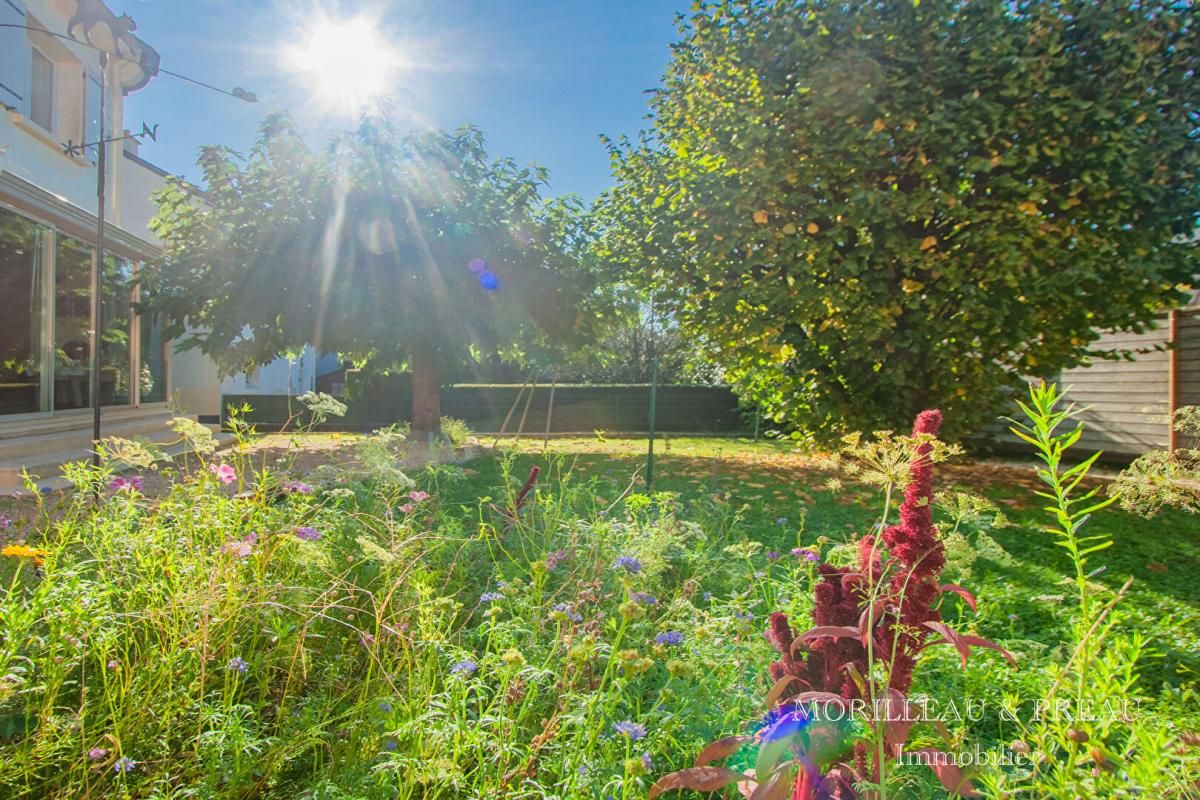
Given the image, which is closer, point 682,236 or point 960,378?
point 960,378

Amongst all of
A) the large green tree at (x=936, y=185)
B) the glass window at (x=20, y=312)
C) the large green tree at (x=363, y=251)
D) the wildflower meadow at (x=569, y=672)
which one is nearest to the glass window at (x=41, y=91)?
the large green tree at (x=363, y=251)

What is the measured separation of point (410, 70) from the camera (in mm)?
6469

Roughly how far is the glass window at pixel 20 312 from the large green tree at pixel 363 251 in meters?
1.58

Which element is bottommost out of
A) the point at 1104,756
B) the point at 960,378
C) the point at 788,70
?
the point at 1104,756

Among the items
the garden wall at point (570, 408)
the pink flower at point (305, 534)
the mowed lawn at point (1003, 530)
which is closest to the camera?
the pink flower at point (305, 534)

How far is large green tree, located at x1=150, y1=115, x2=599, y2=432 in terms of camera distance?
791 cm

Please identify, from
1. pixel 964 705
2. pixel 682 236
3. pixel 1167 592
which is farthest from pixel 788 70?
pixel 964 705

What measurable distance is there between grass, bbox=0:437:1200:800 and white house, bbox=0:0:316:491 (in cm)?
328

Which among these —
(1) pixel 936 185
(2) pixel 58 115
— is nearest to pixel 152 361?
(2) pixel 58 115

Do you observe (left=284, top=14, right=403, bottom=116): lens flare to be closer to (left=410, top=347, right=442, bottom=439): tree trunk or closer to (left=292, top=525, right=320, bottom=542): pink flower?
(left=410, top=347, right=442, bottom=439): tree trunk

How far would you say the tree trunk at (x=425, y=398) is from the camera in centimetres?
937

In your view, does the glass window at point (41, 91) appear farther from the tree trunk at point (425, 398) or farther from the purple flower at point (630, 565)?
the purple flower at point (630, 565)

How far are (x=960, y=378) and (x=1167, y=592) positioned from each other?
324 cm

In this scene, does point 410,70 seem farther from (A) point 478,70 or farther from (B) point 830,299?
(B) point 830,299
